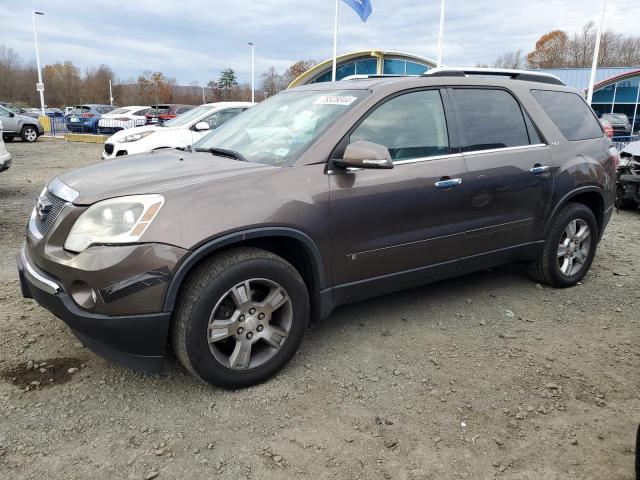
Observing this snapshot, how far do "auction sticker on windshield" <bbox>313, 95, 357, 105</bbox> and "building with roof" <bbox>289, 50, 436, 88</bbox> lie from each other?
3280 cm

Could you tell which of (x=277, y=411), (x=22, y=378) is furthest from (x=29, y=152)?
(x=277, y=411)

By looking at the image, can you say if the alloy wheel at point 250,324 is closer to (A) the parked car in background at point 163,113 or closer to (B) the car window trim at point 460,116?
(B) the car window trim at point 460,116

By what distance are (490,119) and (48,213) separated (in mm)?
3228

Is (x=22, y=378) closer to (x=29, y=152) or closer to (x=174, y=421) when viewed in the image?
(x=174, y=421)

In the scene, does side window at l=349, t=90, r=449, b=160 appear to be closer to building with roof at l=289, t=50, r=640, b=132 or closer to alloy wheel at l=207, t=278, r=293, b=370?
alloy wheel at l=207, t=278, r=293, b=370

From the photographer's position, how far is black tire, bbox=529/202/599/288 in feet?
14.7

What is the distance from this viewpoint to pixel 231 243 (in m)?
2.78

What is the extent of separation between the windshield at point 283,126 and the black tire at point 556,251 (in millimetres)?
2265

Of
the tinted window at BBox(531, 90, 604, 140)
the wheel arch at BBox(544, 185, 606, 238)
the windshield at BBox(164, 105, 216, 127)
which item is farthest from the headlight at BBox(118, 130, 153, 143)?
the wheel arch at BBox(544, 185, 606, 238)

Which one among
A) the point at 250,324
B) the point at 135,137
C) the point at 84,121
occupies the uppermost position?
the point at 84,121

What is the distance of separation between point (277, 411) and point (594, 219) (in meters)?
3.65

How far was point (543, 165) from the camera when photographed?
421 centimetres

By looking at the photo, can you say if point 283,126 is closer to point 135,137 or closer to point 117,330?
point 117,330

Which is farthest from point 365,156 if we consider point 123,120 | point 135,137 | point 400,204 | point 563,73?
point 563,73
